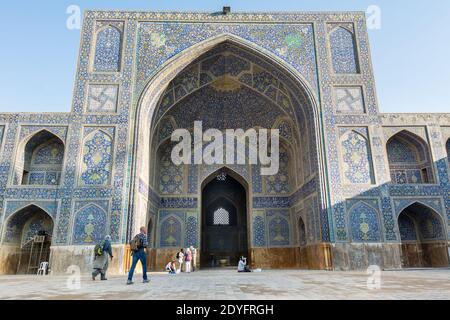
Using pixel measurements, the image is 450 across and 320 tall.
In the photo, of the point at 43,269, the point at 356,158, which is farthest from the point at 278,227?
the point at 43,269

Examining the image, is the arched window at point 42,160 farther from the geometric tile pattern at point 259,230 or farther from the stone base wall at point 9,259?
the geometric tile pattern at point 259,230

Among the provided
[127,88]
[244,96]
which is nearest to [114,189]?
[127,88]

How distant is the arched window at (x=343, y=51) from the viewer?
10969 millimetres

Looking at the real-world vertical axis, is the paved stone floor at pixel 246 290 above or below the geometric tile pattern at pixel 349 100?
below

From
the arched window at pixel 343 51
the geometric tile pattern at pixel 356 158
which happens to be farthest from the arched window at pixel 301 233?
the arched window at pixel 343 51

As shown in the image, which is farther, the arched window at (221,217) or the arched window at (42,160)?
the arched window at (221,217)

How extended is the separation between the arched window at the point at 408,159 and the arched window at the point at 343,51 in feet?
8.97

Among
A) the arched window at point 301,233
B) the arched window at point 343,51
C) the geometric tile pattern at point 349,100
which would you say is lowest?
the arched window at point 301,233

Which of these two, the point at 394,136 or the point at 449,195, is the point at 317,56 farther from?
the point at 449,195

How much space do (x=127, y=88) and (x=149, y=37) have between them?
6.66 ft

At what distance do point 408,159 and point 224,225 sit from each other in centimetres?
993

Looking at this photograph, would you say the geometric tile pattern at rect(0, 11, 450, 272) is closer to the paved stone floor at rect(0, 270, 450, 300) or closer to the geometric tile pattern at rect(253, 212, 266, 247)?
the geometric tile pattern at rect(253, 212, 266, 247)

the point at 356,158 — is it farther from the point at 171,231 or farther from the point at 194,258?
the point at 171,231

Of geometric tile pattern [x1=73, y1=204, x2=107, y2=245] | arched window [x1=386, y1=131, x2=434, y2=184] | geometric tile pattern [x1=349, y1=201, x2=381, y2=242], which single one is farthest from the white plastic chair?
arched window [x1=386, y1=131, x2=434, y2=184]
